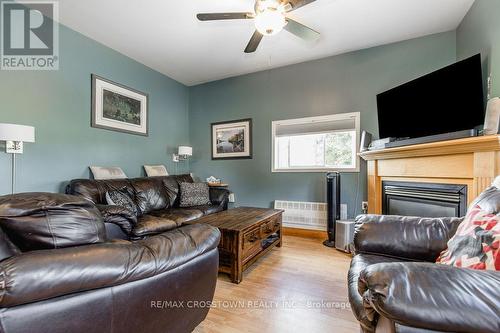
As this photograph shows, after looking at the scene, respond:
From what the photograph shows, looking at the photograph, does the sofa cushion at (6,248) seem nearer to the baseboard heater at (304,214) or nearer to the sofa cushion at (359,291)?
the sofa cushion at (359,291)

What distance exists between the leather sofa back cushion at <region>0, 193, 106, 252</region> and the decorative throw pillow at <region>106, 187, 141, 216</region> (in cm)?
172

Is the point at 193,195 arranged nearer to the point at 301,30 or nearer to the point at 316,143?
the point at 316,143

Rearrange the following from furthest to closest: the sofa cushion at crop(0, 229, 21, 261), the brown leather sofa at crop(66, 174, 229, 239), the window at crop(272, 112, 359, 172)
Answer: the window at crop(272, 112, 359, 172), the brown leather sofa at crop(66, 174, 229, 239), the sofa cushion at crop(0, 229, 21, 261)

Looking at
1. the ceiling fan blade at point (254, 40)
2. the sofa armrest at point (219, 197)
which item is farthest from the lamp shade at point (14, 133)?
the ceiling fan blade at point (254, 40)

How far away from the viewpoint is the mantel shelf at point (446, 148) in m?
1.66

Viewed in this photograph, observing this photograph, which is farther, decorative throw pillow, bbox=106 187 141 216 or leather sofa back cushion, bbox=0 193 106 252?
decorative throw pillow, bbox=106 187 141 216

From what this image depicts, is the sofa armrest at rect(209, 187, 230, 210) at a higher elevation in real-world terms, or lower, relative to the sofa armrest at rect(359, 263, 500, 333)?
lower

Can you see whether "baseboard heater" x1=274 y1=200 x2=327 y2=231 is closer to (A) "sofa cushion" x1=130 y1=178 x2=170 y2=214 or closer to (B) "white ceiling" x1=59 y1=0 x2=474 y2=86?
(A) "sofa cushion" x1=130 y1=178 x2=170 y2=214

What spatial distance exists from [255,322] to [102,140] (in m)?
3.04

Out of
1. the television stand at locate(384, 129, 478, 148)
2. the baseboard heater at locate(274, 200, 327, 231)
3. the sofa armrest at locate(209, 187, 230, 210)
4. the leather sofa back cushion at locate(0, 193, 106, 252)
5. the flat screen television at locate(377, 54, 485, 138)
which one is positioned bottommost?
the baseboard heater at locate(274, 200, 327, 231)

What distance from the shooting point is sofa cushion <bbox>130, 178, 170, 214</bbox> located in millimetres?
2930

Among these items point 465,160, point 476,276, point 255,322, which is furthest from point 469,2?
point 255,322

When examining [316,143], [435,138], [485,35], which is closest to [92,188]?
[316,143]

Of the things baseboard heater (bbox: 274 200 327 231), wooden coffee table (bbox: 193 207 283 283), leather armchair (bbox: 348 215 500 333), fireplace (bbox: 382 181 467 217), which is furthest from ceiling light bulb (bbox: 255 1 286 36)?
baseboard heater (bbox: 274 200 327 231)
